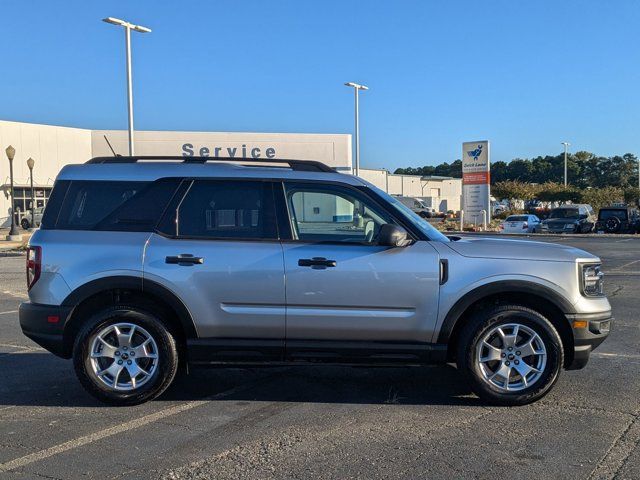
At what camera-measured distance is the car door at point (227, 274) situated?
4980mm

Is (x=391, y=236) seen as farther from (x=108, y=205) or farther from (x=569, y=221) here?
(x=569, y=221)

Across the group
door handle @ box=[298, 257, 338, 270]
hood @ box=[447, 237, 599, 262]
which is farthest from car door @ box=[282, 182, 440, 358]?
hood @ box=[447, 237, 599, 262]

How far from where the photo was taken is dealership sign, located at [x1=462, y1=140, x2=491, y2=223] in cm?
3912

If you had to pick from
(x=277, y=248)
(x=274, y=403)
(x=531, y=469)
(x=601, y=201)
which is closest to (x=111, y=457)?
(x=274, y=403)

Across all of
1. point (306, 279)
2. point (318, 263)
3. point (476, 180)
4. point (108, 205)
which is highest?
point (476, 180)

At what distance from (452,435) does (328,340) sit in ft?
3.90

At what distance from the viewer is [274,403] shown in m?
5.22

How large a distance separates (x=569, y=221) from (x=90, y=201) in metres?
Result: 33.4

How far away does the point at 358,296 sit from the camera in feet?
16.2

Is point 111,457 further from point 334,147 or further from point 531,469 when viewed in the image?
point 334,147

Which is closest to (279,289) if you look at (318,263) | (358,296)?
(318,263)

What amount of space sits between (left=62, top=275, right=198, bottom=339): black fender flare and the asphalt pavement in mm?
816

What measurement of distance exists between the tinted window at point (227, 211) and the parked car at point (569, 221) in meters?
32.6

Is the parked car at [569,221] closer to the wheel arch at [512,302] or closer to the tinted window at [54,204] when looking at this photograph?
the wheel arch at [512,302]
